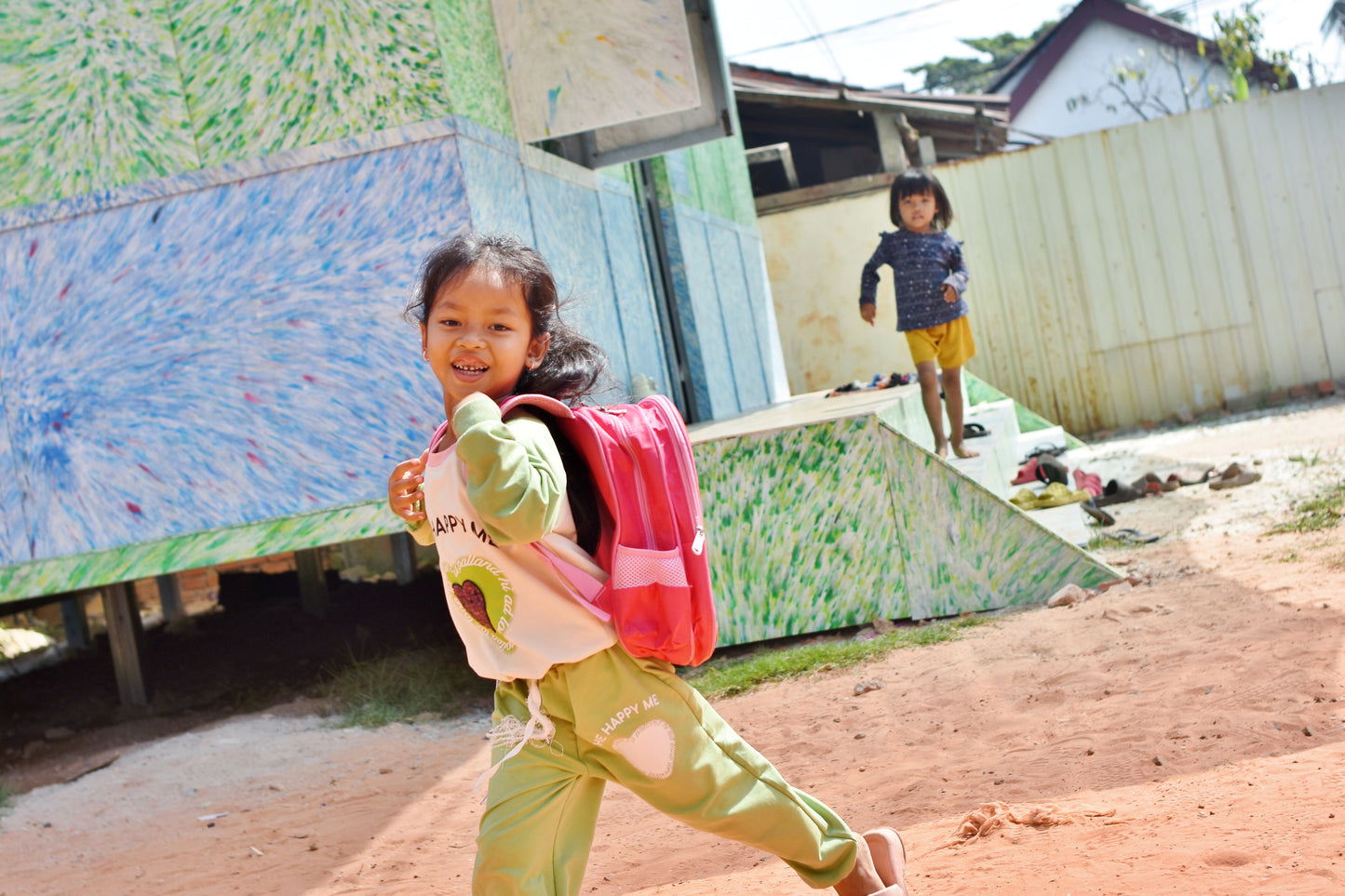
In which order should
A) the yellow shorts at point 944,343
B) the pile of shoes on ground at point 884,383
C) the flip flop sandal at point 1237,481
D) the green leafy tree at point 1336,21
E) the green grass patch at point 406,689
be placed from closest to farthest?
the green grass patch at point 406,689 < the yellow shorts at point 944,343 < the flip flop sandal at point 1237,481 < the pile of shoes on ground at point 884,383 < the green leafy tree at point 1336,21

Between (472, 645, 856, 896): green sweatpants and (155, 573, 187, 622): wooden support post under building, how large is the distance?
23.1 ft

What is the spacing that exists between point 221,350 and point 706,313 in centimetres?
381

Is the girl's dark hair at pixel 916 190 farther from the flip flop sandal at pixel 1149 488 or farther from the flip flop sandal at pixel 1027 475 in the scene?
the flip flop sandal at pixel 1149 488

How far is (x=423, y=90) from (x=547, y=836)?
3.72 metres

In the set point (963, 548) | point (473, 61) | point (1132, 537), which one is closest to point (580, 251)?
point (473, 61)

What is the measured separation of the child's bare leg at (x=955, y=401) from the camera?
6.33 metres

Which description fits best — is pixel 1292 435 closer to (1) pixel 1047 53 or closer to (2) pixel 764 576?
(2) pixel 764 576

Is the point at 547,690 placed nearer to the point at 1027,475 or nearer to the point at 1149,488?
the point at 1027,475

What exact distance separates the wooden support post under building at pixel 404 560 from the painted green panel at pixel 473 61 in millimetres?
3250

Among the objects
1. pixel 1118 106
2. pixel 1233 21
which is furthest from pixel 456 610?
pixel 1118 106

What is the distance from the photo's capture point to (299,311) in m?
4.97

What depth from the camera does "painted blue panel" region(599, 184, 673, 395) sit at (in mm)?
6586

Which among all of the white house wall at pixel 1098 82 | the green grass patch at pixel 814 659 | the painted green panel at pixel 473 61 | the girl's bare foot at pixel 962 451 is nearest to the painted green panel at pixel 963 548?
the green grass patch at pixel 814 659

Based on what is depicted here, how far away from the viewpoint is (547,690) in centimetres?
198
